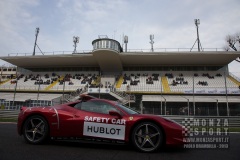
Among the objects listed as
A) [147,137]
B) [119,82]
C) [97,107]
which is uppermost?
[119,82]

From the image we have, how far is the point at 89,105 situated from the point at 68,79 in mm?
29043

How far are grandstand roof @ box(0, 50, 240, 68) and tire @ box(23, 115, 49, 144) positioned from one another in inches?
988

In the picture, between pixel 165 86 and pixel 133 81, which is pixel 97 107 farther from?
pixel 133 81

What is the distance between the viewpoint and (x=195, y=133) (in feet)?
20.1

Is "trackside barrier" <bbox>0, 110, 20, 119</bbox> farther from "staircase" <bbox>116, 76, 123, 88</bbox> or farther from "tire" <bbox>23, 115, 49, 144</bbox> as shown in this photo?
"staircase" <bbox>116, 76, 123, 88</bbox>

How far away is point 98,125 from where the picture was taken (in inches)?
165

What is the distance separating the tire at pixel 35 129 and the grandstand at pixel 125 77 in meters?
18.9

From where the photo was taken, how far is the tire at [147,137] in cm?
388

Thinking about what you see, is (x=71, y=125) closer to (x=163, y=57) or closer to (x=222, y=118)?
(x=222, y=118)

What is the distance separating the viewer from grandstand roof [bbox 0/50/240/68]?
98.0ft

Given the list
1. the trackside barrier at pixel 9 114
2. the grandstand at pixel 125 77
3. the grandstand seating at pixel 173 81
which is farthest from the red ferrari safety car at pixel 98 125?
the grandstand seating at pixel 173 81

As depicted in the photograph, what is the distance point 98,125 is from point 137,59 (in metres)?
28.2

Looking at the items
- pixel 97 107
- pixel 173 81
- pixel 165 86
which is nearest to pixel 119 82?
pixel 165 86

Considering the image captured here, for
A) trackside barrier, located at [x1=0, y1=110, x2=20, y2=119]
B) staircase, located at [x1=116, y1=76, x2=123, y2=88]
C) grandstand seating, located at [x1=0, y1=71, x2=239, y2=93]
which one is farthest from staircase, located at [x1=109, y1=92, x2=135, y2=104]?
trackside barrier, located at [x1=0, y1=110, x2=20, y2=119]
